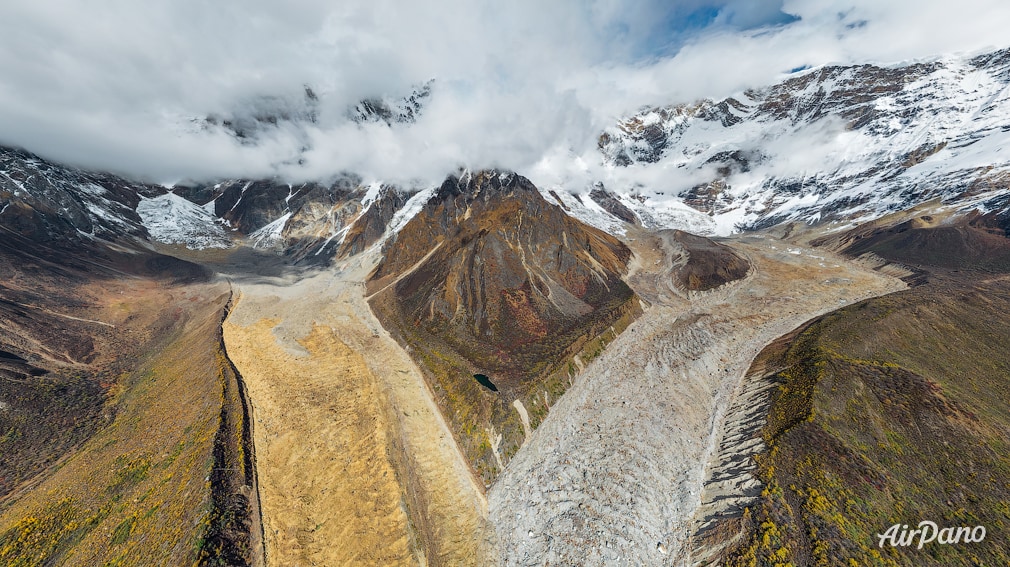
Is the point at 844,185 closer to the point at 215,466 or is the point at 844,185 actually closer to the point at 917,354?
the point at 917,354

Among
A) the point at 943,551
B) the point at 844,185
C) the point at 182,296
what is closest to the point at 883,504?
the point at 943,551

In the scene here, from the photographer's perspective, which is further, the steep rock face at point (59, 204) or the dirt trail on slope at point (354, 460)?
the steep rock face at point (59, 204)

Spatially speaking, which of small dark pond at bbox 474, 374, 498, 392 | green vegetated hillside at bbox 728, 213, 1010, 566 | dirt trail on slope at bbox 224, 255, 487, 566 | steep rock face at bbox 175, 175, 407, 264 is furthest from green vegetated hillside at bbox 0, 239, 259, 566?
steep rock face at bbox 175, 175, 407, 264

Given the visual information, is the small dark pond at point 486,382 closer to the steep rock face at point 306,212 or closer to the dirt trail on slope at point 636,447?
the dirt trail on slope at point 636,447

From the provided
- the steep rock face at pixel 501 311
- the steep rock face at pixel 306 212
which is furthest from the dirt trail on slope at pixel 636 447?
the steep rock face at pixel 306 212

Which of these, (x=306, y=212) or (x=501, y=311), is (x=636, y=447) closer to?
(x=501, y=311)

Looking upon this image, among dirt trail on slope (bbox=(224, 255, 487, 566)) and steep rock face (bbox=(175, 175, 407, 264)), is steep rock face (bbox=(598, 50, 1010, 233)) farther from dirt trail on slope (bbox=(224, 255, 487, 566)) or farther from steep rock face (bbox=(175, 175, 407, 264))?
dirt trail on slope (bbox=(224, 255, 487, 566))

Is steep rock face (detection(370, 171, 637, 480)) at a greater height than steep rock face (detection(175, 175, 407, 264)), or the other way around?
steep rock face (detection(175, 175, 407, 264))

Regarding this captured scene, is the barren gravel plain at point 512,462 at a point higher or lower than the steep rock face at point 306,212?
lower
